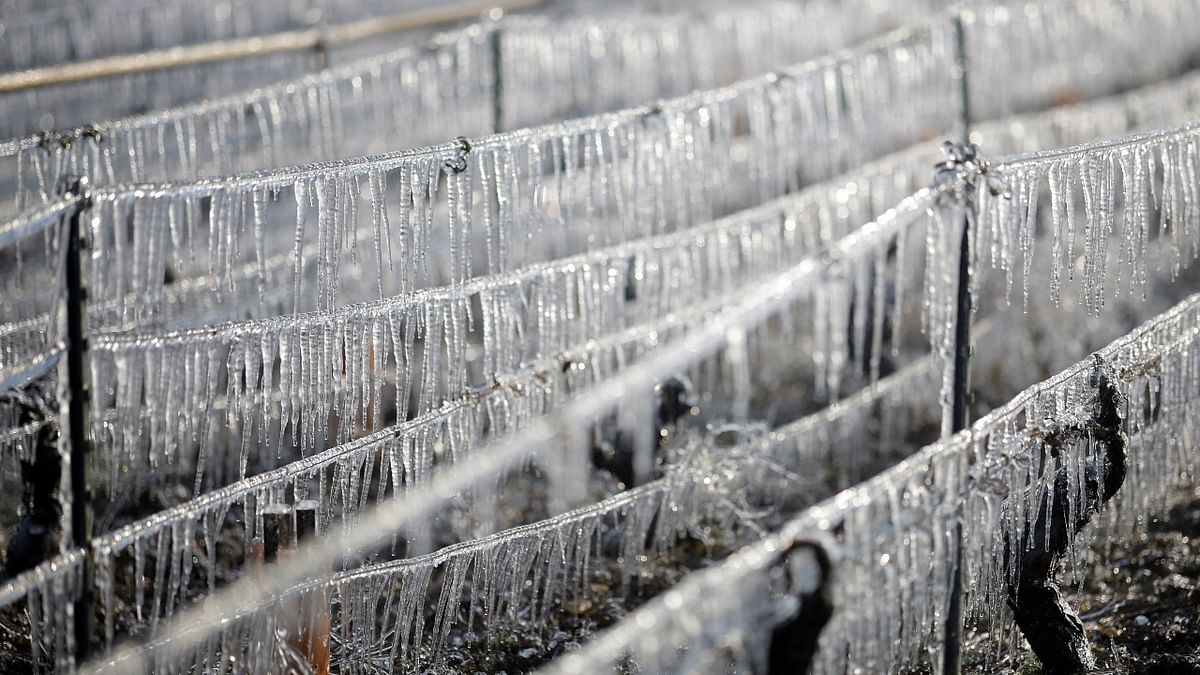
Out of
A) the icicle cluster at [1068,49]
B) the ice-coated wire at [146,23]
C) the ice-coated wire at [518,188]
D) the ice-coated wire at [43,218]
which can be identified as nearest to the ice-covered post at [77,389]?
the ice-coated wire at [43,218]

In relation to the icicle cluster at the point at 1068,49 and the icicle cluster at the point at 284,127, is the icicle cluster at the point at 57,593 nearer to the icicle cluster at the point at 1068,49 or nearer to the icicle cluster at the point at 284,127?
the icicle cluster at the point at 284,127

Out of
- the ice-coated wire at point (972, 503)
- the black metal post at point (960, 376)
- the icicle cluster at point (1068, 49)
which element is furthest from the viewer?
the icicle cluster at point (1068, 49)

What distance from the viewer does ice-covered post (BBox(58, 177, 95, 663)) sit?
2.45 m

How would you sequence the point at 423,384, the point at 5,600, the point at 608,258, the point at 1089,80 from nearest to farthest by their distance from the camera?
the point at 5,600 < the point at 423,384 < the point at 608,258 < the point at 1089,80

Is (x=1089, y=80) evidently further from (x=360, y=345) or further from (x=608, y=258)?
(x=360, y=345)

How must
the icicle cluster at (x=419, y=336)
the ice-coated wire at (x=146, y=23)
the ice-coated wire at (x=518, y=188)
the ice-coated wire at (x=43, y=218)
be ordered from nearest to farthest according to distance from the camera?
the ice-coated wire at (x=43, y=218) → the icicle cluster at (x=419, y=336) → the ice-coated wire at (x=518, y=188) → the ice-coated wire at (x=146, y=23)

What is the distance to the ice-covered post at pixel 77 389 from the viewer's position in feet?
8.02

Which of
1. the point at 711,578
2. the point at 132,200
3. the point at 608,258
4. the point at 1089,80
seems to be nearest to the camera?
the point at 711,578

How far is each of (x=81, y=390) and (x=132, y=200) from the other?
1.60 ft

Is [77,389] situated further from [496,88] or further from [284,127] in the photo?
[284,127]

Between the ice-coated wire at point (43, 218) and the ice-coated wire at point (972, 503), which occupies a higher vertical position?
the ice-coated wire at point (43, 218)

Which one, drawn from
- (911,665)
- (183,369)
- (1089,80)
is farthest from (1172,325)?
(1089,80)

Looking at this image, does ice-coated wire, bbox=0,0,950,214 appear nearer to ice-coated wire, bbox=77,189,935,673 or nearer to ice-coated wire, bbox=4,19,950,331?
ice-coated wire, bbox=4,19,950,331

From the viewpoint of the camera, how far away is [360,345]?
316 cm
